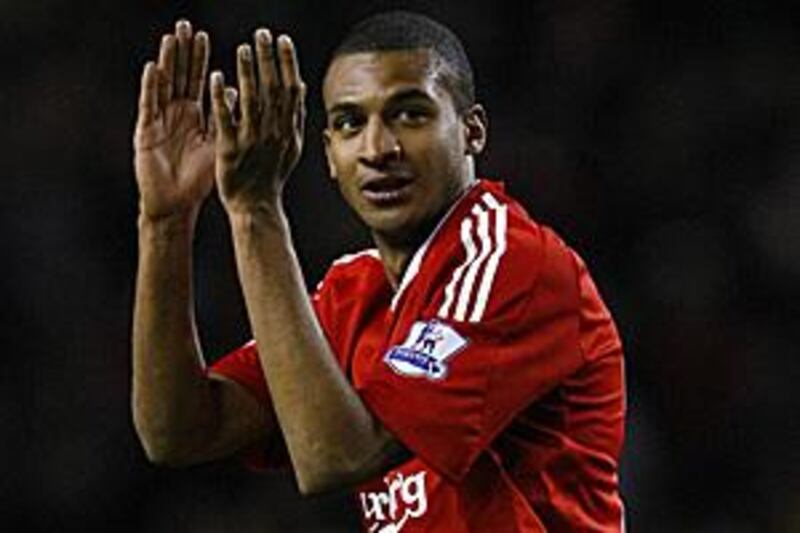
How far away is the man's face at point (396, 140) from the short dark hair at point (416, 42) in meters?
0.02

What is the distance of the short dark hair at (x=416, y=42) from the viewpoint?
3.02 metres

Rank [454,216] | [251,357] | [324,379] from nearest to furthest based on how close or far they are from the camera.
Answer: [324,379] → [454,216] → [251,357]

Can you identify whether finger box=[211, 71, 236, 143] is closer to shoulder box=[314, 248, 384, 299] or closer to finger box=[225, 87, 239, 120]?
finger box=[225, 87, 239, 120]

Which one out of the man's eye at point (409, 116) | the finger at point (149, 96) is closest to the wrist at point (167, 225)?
the finger at point (149, 96)

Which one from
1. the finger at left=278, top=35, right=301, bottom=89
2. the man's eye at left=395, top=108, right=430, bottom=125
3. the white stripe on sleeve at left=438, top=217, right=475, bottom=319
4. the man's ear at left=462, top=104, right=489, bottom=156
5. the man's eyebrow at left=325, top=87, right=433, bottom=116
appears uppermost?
the finger at left=278, top=35, right=301, bottom=89

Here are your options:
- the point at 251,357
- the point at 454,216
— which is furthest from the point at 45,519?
the point at 454,216

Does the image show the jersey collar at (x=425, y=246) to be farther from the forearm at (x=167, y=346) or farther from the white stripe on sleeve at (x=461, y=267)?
the forearm at (x=167, y=346)

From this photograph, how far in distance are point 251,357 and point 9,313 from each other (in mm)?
2775

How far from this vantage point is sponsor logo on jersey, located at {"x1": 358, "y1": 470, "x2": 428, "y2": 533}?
3.01m

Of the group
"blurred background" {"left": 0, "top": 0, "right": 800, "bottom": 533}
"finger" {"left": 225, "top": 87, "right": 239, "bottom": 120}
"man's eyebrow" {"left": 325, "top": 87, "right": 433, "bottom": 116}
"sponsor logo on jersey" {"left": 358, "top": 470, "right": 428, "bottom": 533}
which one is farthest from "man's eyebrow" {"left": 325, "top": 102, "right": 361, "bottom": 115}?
"blurred background" {"left": 0, "top": 0, "right": 800, "bottom": 533}

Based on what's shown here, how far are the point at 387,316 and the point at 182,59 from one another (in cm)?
→ 51

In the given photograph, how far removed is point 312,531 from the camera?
5.66 metres

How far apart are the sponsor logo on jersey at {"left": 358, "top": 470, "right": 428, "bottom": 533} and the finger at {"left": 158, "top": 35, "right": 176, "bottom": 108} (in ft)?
2.20

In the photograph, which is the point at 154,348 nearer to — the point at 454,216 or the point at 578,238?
the point at 454,216
